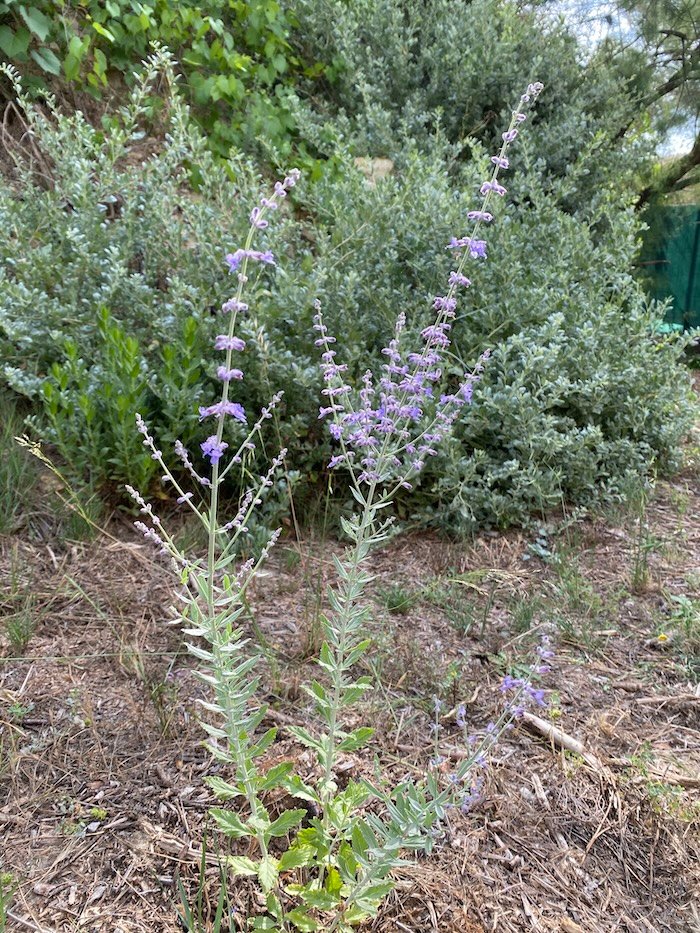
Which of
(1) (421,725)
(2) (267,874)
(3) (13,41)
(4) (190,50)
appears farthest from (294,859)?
(4) (190,50)

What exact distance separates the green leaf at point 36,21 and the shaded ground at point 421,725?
305 cm

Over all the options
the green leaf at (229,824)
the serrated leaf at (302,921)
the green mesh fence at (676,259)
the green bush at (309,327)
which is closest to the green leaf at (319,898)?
the serrated leaf at (302,921)

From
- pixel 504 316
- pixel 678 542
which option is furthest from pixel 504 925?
pixel 504 316

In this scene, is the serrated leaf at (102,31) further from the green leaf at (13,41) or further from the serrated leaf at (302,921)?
the serrated leaf at (302,921)

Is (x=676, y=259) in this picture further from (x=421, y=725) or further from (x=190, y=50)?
(x=421, y=725)

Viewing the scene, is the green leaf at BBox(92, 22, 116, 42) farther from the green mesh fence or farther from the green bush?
the green mesh fence

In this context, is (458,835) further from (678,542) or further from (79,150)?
→ (79,150)

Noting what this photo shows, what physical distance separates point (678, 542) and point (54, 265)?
3193 millimetres

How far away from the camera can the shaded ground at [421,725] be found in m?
1.71

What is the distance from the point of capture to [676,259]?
361 inches

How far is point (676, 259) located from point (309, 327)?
7466mm

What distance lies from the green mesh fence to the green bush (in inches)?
185

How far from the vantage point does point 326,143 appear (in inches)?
208

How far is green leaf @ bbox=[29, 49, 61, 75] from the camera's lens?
14.2 feet
